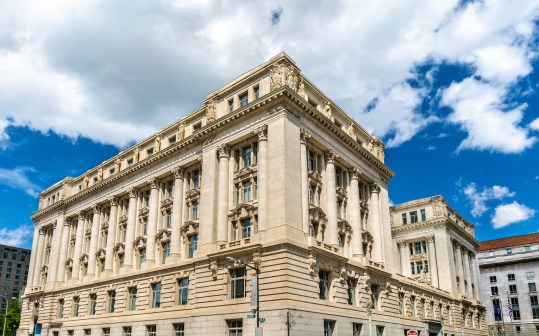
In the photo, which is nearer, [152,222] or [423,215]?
[152,222]

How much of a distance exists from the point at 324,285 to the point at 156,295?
20506 mm

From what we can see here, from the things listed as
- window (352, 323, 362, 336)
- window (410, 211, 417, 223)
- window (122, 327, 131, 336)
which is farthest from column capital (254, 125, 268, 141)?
window (410, 211, 417, 223)

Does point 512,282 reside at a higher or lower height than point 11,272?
lower

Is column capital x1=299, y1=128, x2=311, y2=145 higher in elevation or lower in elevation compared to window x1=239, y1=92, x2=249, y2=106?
lower

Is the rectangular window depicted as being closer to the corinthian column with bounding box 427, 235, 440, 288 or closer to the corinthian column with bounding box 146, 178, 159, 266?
the corinthian column with bounding box 427, 235, 440, 288

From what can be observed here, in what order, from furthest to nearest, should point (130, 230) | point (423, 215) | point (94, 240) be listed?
point (423, 215) < point (94, 240) < point (130, 230)

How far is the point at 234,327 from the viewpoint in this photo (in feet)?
138

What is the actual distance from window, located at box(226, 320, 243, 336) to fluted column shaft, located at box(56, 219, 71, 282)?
39.1 meters

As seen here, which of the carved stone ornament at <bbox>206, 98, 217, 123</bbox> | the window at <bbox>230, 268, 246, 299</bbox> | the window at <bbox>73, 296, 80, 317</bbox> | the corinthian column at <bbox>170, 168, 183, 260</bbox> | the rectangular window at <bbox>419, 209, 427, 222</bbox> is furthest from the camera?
the rectangular window at <bbox>419, 209, 427, 222</bbox>

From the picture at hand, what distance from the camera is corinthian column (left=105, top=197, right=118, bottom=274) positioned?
61656 mm

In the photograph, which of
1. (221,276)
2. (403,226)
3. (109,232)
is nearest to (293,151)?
(221,276)

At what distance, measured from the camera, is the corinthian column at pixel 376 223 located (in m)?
56.9

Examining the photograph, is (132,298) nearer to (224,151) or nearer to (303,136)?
(224,151)

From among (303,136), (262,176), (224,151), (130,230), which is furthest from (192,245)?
(303,136)
